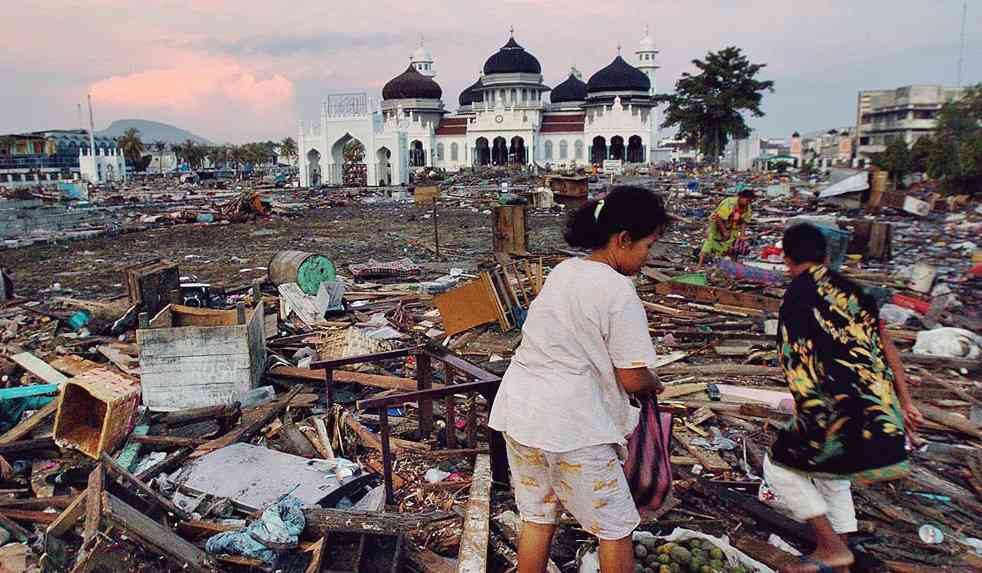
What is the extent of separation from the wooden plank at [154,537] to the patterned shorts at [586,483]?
1.98m

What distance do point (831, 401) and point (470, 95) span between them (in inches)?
2869

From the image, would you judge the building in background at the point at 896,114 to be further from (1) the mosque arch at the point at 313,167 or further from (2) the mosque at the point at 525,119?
(1) the mosque arch at the point at 313,167

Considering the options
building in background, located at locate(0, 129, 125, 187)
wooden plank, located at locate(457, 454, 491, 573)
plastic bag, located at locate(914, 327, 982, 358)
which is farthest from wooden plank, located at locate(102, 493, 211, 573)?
building in background, located at locate(0, 129, 125, 187)

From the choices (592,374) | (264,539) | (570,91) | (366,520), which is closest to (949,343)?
(592,374)

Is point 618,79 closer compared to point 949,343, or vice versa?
point 949,343

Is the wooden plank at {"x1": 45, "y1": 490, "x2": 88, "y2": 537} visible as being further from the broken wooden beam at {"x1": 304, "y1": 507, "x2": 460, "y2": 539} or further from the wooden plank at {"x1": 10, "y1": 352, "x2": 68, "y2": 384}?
the wooden plank at {"x1": 10, "y1": 352, "x2": 68, "y2": 384}

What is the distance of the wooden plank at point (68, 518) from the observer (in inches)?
145

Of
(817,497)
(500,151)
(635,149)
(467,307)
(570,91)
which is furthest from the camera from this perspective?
(570,91)

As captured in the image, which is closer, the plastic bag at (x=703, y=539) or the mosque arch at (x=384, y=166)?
the plastic bag at (x=703, y=539)

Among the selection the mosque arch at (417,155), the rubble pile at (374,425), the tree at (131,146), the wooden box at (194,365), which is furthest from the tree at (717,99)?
the tree at (131,146)

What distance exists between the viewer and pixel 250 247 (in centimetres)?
1811

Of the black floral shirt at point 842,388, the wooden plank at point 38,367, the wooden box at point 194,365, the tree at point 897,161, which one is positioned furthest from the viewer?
the tree at point 897,161

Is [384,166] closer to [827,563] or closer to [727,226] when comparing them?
[727,226]

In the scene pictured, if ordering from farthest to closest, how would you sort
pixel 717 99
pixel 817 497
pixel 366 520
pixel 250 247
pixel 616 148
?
pixel 616 148
pixel 717 99
pixel 250 247
pixel 366 520
pixel 817 497
